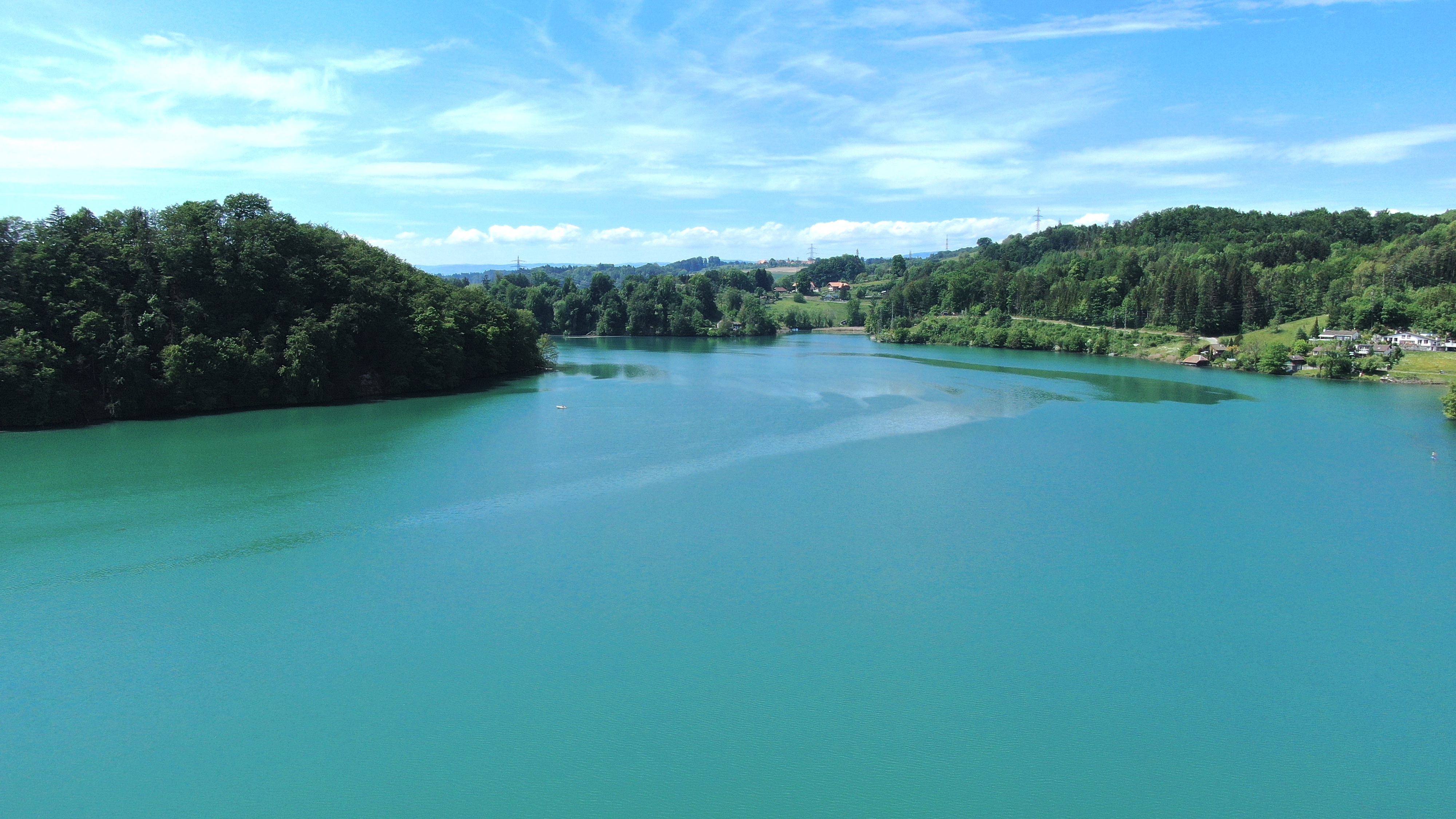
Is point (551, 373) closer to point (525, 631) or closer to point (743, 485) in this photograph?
point (743, 485)

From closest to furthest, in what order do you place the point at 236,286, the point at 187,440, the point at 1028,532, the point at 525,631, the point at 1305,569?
1. the point at 525,631
2. the point at 1305,569
3. the point at 1028,532
4. the point at 187,440
5. the point at 236,286

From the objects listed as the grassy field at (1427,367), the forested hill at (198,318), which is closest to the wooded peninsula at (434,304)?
the forested hill at (198,318)

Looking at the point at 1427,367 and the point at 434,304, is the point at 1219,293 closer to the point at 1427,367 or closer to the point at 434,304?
the point at 1427,367

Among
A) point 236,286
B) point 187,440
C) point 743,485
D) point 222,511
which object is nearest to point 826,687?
point 743,485

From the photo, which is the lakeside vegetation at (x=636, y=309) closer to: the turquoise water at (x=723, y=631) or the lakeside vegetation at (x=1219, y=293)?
the lakeside vegetation at (x=1219, y=293)

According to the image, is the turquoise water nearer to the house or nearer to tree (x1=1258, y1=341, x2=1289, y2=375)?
tree (x1=1258, y1=341, x2=1289, y2=375)

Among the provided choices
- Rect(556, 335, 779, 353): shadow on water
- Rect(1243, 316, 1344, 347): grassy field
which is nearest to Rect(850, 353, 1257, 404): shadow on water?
Rect(1243, 316, 1344, 347): grassy field
